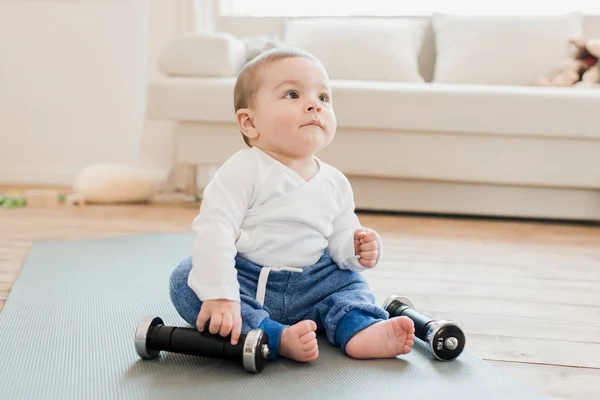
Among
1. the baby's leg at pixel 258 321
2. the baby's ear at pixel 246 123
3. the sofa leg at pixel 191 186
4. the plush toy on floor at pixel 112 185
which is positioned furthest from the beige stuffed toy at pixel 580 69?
the baby's leg at pixel 258 321

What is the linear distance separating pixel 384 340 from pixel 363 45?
218cm

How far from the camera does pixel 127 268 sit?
5.22ft

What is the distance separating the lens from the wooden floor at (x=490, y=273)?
1.09 meters

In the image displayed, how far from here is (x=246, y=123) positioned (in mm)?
1130

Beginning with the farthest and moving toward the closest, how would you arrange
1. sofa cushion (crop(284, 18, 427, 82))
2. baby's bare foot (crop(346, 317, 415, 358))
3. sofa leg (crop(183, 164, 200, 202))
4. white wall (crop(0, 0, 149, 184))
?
white wall (crop(0, 0, 149, 184)), sofa cushion (crop(284, 18, 427, 82)), sofa leg (crop(183, 164, 200, 202)), baby's bare foot (crop(346, 317, 415, 358))

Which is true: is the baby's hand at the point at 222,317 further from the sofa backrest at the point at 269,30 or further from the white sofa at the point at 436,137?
the sofa backrest at the point at 269,30

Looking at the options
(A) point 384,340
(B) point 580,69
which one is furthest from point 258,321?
(B) point 580,69

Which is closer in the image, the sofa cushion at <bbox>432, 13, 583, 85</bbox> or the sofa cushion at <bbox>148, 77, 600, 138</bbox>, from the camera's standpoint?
the sofa cushion at <bbox>148, 77, 600, 138</bbox>

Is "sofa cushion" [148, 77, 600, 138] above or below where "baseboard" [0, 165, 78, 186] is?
above

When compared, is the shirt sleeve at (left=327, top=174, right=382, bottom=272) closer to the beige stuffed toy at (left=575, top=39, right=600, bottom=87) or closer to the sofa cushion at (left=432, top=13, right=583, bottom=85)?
the beige stuffed toy at (left=575, top=39, right=600, bottom=87)

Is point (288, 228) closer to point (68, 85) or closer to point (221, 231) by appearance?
point (221, 231)

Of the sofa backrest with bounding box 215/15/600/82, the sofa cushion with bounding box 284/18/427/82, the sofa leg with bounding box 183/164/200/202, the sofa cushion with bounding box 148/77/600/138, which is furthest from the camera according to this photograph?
the sofa backrest with bounding box 215/15/600/82

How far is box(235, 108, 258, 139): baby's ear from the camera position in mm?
1124

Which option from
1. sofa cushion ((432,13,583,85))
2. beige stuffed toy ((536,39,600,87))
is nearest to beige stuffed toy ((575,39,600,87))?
beige stuffed toy ((536,39,600,87))
